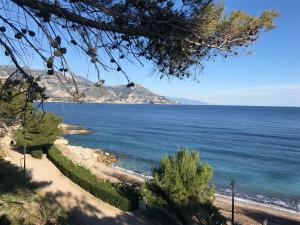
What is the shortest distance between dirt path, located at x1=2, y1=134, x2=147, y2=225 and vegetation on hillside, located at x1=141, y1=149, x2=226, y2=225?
1440mm

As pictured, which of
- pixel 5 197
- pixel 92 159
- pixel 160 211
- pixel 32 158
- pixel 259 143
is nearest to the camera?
pixel 5 197

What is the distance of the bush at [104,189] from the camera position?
2038cm

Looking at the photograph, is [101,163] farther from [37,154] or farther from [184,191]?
[184,191]

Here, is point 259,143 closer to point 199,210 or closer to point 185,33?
point 199,210

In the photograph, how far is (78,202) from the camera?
2017cm

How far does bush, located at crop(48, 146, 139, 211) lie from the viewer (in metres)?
20.4

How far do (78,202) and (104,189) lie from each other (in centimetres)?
165

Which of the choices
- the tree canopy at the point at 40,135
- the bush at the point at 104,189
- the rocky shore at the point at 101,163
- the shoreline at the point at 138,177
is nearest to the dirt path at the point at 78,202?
the bush at the point at 104,189

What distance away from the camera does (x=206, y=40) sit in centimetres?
684

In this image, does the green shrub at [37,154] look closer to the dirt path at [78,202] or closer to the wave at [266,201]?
the dirt path at [78,202]

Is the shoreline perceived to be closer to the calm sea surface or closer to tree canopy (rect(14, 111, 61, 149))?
the calm sea surface

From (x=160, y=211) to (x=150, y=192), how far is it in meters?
1.07

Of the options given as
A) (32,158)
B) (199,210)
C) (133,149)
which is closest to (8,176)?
(199,210)

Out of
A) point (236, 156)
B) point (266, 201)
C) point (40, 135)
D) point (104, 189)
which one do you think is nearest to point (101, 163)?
point (40, 135)
